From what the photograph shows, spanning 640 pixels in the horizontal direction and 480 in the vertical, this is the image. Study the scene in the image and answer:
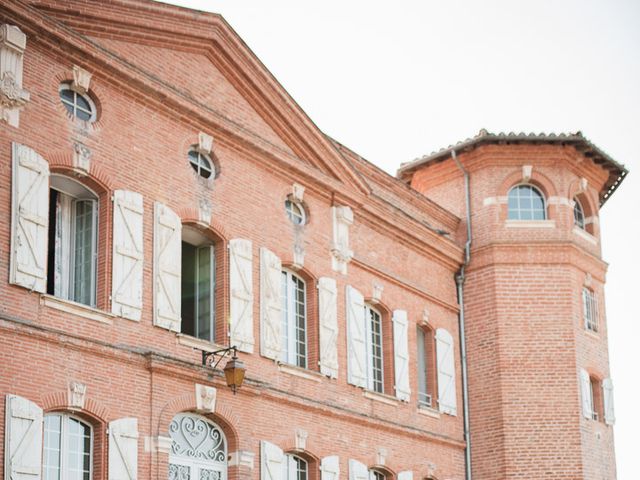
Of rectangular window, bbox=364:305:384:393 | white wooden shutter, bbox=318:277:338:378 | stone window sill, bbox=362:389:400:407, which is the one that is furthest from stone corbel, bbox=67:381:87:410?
rectangular window, bbox=364:305:384:393

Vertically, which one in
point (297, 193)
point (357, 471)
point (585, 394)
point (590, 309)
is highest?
point (297, 193)

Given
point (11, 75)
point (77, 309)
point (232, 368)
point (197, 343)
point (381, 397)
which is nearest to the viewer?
point (11, 75)

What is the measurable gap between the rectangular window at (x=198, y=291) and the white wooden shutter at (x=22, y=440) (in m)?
4.26

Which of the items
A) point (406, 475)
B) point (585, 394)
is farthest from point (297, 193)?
point (585, 394)

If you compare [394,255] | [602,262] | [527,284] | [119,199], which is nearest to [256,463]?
[119,199]

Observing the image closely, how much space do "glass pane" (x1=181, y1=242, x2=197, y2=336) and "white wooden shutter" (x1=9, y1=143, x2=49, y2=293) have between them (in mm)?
3792

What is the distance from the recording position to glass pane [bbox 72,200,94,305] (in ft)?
54.6

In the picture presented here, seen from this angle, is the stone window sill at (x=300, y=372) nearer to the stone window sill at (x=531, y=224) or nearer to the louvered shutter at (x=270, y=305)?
the louvered shutter at (x=270, y=305)

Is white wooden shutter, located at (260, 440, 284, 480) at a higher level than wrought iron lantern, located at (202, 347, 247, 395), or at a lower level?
lower

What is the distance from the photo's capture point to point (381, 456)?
71.3ft

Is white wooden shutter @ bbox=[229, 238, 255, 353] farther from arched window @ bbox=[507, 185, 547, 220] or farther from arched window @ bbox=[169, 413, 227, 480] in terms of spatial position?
arched window @ bbox=[507, 185, 547, 220]

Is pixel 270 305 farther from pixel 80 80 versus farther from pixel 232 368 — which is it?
pixel 80 80

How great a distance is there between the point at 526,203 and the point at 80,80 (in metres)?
12.4

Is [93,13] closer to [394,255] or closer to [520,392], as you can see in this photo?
[394,255]
